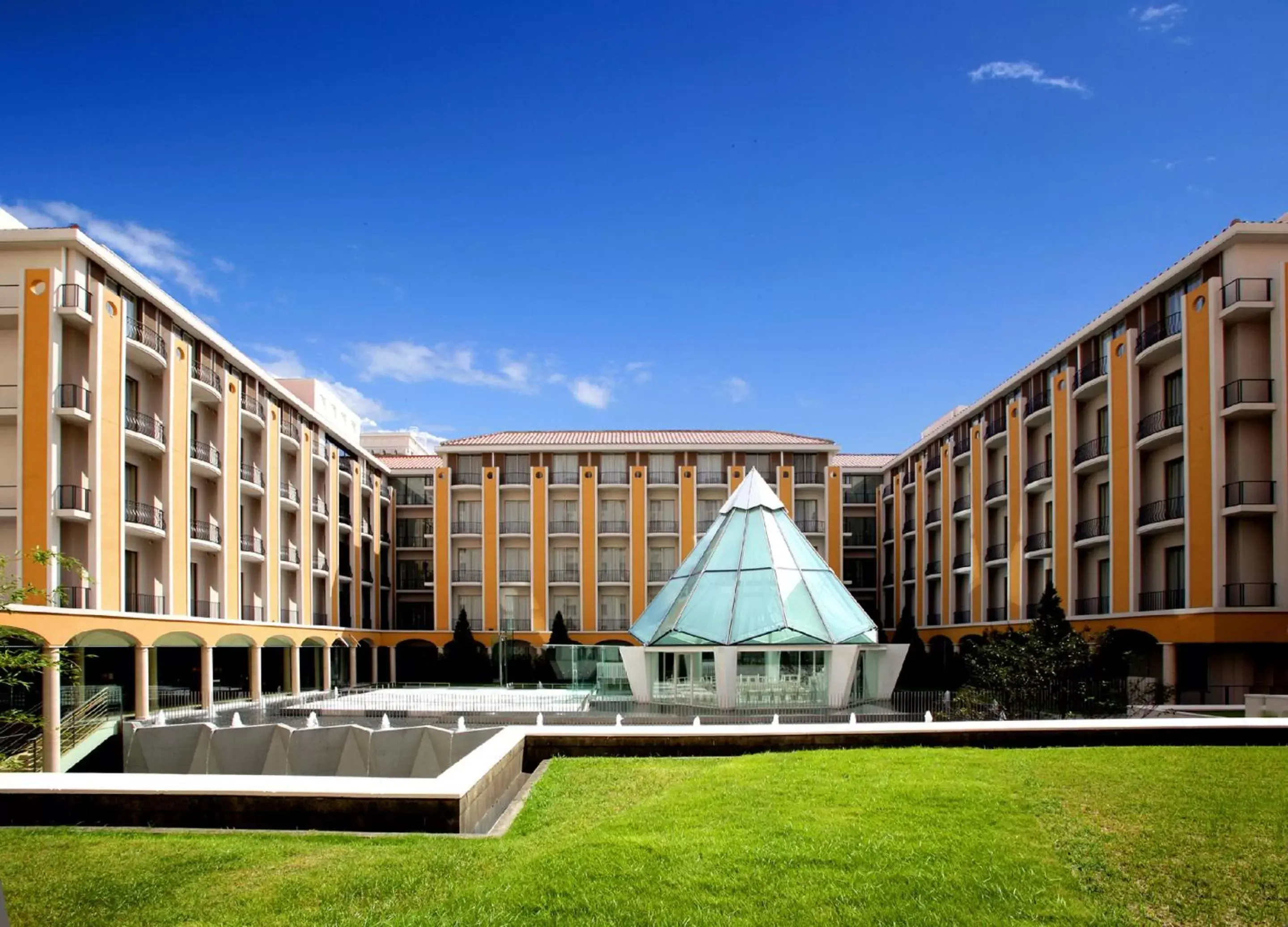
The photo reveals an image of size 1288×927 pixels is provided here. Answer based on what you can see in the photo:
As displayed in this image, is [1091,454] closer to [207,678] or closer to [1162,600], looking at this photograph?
[1162,600]

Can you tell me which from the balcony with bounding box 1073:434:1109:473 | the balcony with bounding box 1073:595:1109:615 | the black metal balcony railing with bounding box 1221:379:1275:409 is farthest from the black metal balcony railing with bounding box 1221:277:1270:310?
the balcony with bounding box 1073:595:1109:615

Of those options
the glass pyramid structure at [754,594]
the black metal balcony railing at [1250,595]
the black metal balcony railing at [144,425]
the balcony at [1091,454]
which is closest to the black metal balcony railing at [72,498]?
the black metal balcony railing at [144,425]

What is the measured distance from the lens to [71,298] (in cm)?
2581

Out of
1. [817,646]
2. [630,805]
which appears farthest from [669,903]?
[817,646]

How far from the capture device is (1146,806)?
9.45m

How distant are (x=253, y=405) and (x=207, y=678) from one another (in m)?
11.9

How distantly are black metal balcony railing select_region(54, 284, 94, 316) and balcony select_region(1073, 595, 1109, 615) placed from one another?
33.6 metres

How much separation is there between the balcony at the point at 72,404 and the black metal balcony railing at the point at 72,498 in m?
1.92

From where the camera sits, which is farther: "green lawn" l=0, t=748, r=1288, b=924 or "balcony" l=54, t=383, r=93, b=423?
"balcony" l=54, t=383, r=93, b=423

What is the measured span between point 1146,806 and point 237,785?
29.8 feet

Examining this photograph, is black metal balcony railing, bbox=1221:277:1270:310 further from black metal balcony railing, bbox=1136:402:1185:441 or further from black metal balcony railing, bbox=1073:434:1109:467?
black metal balcony railing, bbox=1073:434:1109:467

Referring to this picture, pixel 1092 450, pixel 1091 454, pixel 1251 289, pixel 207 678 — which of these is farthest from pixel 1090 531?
pixel 207 678

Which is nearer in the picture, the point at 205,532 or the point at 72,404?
the point at 72,404

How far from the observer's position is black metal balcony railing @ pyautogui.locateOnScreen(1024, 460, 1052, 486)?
37969 mm
